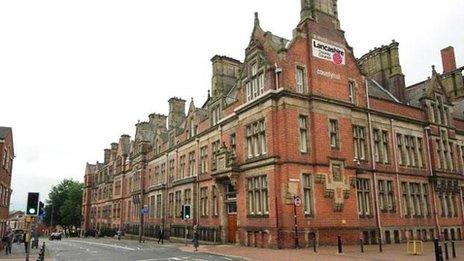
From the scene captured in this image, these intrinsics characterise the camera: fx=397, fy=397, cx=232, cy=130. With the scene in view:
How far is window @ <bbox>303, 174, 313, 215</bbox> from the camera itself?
2650cm

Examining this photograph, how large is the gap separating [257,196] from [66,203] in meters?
90.9

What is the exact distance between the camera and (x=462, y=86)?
148 ft

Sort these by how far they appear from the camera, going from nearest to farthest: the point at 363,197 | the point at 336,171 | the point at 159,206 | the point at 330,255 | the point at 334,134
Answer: the point at 330,255, the point at 336,171, the point at 334,134, the point at 363,197, the point at 159,206

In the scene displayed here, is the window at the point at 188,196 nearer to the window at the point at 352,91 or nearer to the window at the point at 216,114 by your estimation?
the window at the point at 216,114

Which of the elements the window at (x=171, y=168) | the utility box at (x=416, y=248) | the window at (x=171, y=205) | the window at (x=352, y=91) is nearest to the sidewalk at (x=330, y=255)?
the utility box at (x=416, y=248)

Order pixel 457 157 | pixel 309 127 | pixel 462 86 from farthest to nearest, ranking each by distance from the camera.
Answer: pixel 462 86, pixel 457 157, pixel 309 127

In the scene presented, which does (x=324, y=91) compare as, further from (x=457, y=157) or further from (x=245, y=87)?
(x=457, y=157)

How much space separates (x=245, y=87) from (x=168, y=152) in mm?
20849

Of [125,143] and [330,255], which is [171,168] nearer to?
[125,143]

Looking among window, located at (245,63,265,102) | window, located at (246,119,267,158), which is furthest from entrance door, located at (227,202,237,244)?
window, located at (245,63,265,102)

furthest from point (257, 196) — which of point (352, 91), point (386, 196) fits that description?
point (352, 91)

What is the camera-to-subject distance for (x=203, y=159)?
40.0 metres

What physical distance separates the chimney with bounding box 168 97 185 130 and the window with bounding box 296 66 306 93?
26049 mm

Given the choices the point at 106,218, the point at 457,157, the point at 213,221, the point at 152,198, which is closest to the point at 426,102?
the point at 457,157
